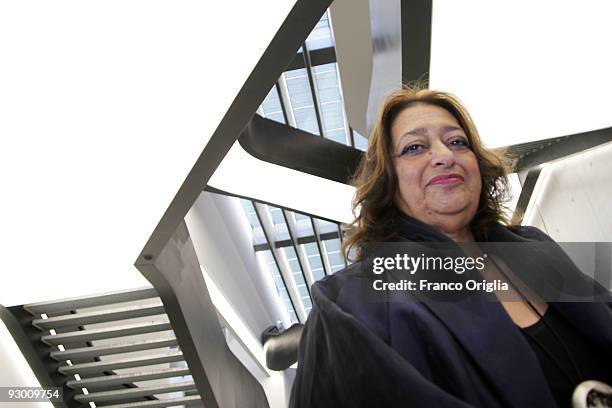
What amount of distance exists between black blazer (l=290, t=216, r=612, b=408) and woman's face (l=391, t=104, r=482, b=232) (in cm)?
24

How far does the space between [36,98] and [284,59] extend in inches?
64.4

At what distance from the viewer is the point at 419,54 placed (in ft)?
9.56

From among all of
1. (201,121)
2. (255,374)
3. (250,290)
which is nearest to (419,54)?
(201,121)

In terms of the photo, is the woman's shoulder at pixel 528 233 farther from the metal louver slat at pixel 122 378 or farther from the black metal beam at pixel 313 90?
the black metal beam at pixel 313 90

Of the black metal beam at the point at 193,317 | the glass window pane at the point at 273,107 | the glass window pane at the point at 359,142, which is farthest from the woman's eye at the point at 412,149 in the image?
the glass window pane at the point at 359,142

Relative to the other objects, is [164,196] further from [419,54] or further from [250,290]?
[250,290]

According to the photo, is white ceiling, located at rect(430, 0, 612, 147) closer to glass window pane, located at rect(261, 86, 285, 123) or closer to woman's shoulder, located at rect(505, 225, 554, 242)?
woman's shoulder, located at rect(505, 225, 554, 242)

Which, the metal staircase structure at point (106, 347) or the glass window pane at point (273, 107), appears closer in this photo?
the metal staircase structure at point (106, 347)

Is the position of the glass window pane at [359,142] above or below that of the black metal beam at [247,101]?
above

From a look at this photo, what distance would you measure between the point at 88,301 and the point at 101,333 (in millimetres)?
500

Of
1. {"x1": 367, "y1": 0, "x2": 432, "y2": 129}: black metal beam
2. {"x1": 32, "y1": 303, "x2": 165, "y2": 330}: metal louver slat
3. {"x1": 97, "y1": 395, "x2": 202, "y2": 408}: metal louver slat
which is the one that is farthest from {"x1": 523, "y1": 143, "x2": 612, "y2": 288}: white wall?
{"x1": 97, "y1": 395, "x2": 202, "y2": 408}: metal louver slat

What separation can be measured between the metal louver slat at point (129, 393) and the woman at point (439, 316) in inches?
203

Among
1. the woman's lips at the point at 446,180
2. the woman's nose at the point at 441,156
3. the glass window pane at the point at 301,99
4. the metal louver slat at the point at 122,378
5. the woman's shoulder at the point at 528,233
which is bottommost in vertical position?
the woman's shoulder at the point at 528,233

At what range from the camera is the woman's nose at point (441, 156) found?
132cm
